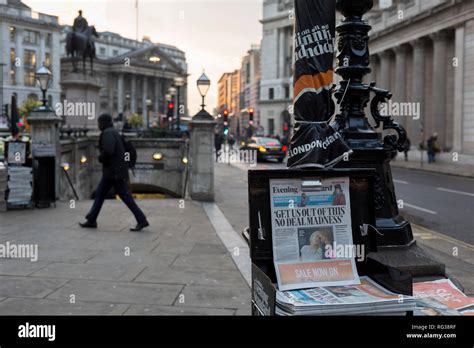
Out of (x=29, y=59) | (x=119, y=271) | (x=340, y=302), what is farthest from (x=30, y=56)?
(x=340, y=302)

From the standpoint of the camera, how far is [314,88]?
16.1 feet

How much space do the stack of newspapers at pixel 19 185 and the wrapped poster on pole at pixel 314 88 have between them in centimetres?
851

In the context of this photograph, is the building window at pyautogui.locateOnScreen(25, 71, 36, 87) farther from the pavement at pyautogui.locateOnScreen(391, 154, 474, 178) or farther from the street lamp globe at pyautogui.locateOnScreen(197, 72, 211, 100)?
the street lamp globe at pyautogui.locateOnScreen(197, 72, 211, 100)

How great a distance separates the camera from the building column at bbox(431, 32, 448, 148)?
35.7 meters

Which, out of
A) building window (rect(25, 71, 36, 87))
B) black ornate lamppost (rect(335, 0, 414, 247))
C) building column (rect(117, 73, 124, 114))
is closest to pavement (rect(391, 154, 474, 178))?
black ornate lamppost (rect(335, 0, 414, 247))

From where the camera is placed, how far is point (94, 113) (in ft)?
83.5

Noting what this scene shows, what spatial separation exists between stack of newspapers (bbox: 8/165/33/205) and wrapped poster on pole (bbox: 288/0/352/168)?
8.51 metres

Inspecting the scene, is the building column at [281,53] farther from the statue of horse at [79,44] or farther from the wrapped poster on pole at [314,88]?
the wrapped poster on pole at [314,88]

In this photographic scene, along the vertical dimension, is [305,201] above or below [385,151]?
below

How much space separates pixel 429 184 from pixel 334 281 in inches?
727
